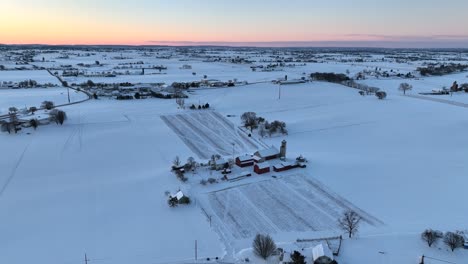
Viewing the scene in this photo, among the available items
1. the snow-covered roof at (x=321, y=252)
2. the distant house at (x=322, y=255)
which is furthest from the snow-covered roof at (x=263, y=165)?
the distant house at (x=322, y=255)

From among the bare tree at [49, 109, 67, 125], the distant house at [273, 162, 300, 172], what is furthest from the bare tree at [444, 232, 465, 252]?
the bare tree at [49, 109, 67, 125]

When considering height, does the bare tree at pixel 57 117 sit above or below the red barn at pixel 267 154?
above

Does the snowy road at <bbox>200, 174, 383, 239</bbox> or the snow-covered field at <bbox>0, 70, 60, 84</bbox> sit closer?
the snowy road at <bbox>200, 174, 383, 239</bbox>

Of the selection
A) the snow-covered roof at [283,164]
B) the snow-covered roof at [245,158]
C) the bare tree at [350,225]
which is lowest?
the bare tree at [350,225]

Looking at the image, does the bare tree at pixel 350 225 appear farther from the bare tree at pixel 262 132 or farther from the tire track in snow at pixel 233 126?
the bare tree at pixel 262 132

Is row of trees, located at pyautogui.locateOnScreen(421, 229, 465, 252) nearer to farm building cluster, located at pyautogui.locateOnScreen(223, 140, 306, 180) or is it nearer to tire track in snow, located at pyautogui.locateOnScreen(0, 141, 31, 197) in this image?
farm building cluster, located at pyautogui.locateOnScreen(223, 140, 306, 180)

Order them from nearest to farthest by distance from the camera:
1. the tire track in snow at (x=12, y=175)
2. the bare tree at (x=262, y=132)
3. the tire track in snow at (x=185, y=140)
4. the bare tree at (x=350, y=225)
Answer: the bare tree at (x=350, y=225)
the tire track in snow at (x=12, y=175)
the tire track in snow at (x=185, y=140)
the bare tree at (x=262, y=132)
